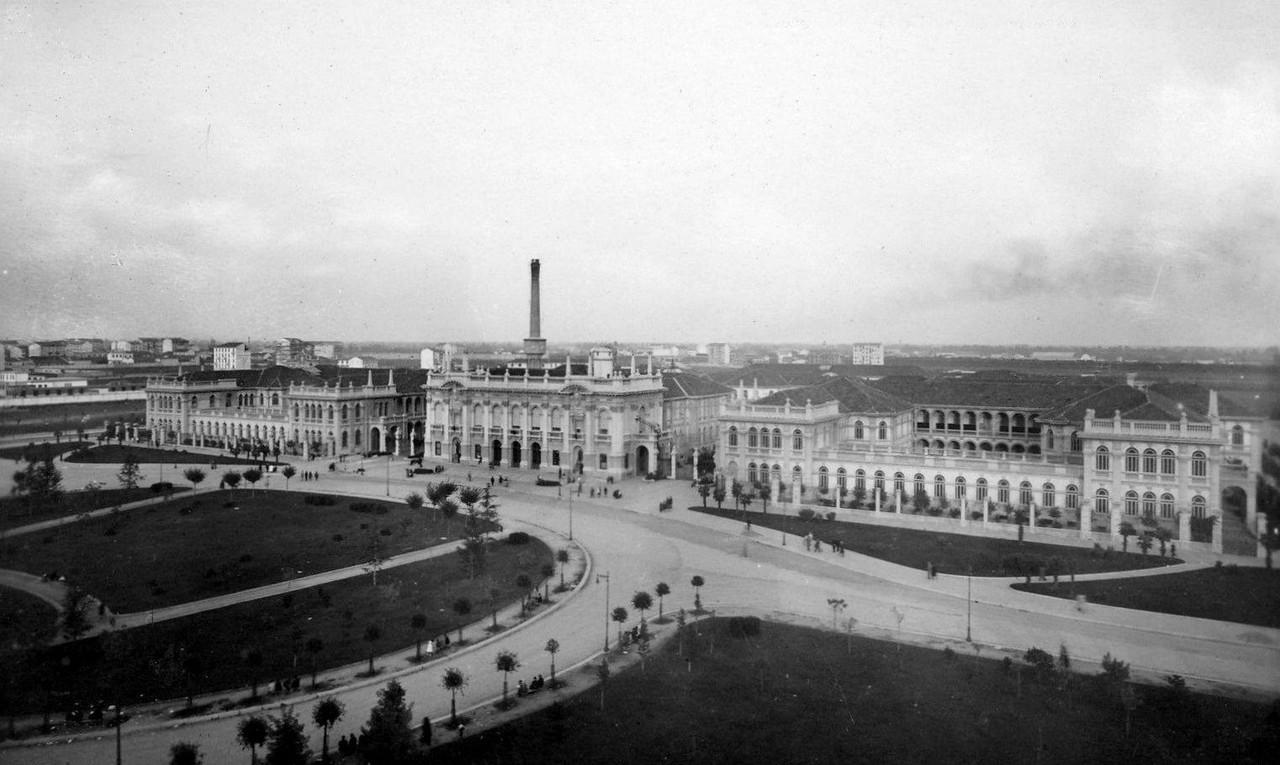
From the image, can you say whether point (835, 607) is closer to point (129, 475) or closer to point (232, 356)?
point (129, 475)

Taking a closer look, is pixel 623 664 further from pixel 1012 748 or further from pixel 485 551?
pixel 485 551

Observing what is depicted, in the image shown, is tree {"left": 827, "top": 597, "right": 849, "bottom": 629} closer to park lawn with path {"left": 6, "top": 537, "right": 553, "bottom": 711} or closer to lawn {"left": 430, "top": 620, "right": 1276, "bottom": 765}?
lawn {"left": 430, "top": 620, "right": 1276, "bottom": 765}

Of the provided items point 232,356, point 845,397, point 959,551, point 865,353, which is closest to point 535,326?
point 845,397

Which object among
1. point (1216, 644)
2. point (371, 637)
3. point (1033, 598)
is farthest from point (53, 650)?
point (1216, 644)

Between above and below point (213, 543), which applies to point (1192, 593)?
above

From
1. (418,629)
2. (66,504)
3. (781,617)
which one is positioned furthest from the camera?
(66,504)

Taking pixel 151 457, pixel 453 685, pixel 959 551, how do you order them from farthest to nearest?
pixel 151 457 → pixel 959 551 → pixel 453 685

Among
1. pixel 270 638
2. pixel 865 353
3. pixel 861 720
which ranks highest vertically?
pixel 865 353

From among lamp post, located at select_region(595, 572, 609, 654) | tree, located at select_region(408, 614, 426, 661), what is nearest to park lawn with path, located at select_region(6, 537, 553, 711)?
tree, located at select_region(408, 614, 426, 661)
